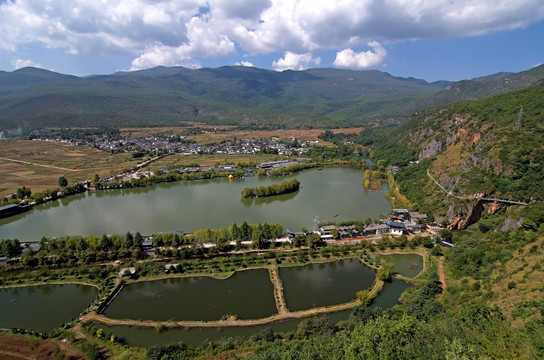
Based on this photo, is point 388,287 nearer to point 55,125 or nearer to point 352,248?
point 352,248

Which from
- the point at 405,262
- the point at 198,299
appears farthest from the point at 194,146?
the point at 405,262

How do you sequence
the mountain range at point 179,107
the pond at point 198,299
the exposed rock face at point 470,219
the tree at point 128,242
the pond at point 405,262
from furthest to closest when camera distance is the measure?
the mountain range at point 179,107 < the exposed rock face at point 470,219 < the tree at point 128,242 < the pond at point 405,262 < the pond at point 198,299

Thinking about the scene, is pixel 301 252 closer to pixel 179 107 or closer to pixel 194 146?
pixel 194 146

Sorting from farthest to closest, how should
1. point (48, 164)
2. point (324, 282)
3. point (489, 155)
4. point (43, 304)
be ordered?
point (48, 164), point (489, 155), point (324, 282), point (43, 304)

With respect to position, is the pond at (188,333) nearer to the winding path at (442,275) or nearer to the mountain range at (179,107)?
the winding path at (442,275)

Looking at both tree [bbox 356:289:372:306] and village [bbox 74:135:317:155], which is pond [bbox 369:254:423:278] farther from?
village [bbox 74:135:317:155]

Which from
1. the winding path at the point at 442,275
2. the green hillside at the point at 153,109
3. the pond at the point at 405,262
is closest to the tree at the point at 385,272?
the pond at the point at 405,262
